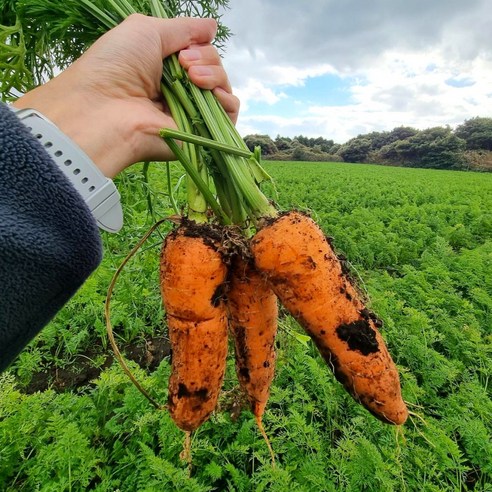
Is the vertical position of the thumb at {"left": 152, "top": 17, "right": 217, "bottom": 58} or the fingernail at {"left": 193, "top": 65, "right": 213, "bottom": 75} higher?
the thumb at {"left": 152, "top": 17, "right": 217, "bottom": 58}

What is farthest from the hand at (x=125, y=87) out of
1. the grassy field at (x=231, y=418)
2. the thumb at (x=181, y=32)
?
the grassy field at (x=231, y=418)

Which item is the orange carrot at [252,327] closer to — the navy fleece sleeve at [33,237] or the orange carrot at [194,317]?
the orange carrot at [194,317]

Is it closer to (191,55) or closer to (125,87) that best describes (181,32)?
(191,55)

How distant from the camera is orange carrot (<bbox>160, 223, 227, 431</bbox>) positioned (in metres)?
1.48

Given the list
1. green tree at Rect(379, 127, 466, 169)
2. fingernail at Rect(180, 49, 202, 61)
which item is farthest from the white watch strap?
green tree at Rect(379, 127, 466, 169)

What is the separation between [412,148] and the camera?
46750 millimetres

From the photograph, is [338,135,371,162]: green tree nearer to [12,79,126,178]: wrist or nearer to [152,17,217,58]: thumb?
[152,17,217,58]: thumb

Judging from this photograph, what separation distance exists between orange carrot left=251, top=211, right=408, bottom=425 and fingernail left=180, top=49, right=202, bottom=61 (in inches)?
30.0

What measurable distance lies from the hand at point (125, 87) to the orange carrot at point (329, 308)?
631 mm

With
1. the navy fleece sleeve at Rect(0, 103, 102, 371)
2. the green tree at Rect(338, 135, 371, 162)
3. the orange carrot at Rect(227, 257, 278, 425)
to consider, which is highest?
the navy fleece sleeve at Rect(0, 103, 102, 371)

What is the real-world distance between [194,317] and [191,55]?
1097 mm

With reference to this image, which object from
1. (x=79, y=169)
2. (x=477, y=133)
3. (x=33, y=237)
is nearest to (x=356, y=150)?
(x=477, y=133)

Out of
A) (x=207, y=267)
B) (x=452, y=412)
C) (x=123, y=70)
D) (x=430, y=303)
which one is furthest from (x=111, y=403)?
(x=430, y=303)

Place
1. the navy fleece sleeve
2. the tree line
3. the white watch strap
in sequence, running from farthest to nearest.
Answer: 1. the tree line
2. the white watch strap
3. the navy fleece sleeve
